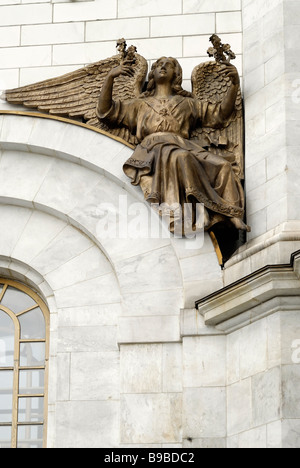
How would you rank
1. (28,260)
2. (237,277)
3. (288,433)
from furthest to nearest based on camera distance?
(28,260), (237,277), (288,433)

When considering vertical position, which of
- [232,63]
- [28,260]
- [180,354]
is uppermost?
[232,63]

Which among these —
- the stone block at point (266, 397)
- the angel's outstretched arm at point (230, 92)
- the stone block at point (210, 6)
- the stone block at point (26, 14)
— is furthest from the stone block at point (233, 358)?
the stone block at point (26, 14)

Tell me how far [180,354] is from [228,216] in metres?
2.04

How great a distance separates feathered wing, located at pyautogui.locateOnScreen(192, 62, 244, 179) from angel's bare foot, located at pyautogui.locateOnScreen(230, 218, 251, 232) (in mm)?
876

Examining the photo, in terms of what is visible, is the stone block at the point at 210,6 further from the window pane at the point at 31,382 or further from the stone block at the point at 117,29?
the window pane at the point at 31,382

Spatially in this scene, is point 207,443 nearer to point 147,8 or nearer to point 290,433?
point 290,433

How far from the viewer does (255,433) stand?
18000mm

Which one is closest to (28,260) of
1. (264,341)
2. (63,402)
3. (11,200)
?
(11,200)

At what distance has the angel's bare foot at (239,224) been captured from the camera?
1936 centimetres

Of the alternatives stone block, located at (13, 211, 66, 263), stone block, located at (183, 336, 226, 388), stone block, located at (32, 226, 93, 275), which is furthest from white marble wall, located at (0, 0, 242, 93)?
stone block, located at (183, 336, 226, 388)

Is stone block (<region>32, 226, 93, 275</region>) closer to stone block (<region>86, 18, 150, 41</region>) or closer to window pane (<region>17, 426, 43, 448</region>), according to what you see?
window pane (<region>17, 426, 43, 448</region>)

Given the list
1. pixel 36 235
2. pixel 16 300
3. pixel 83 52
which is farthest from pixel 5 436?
pixel 83 52

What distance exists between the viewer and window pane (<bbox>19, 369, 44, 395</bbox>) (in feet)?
65.5

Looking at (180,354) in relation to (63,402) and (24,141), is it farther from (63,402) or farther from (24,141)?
(24,141)
